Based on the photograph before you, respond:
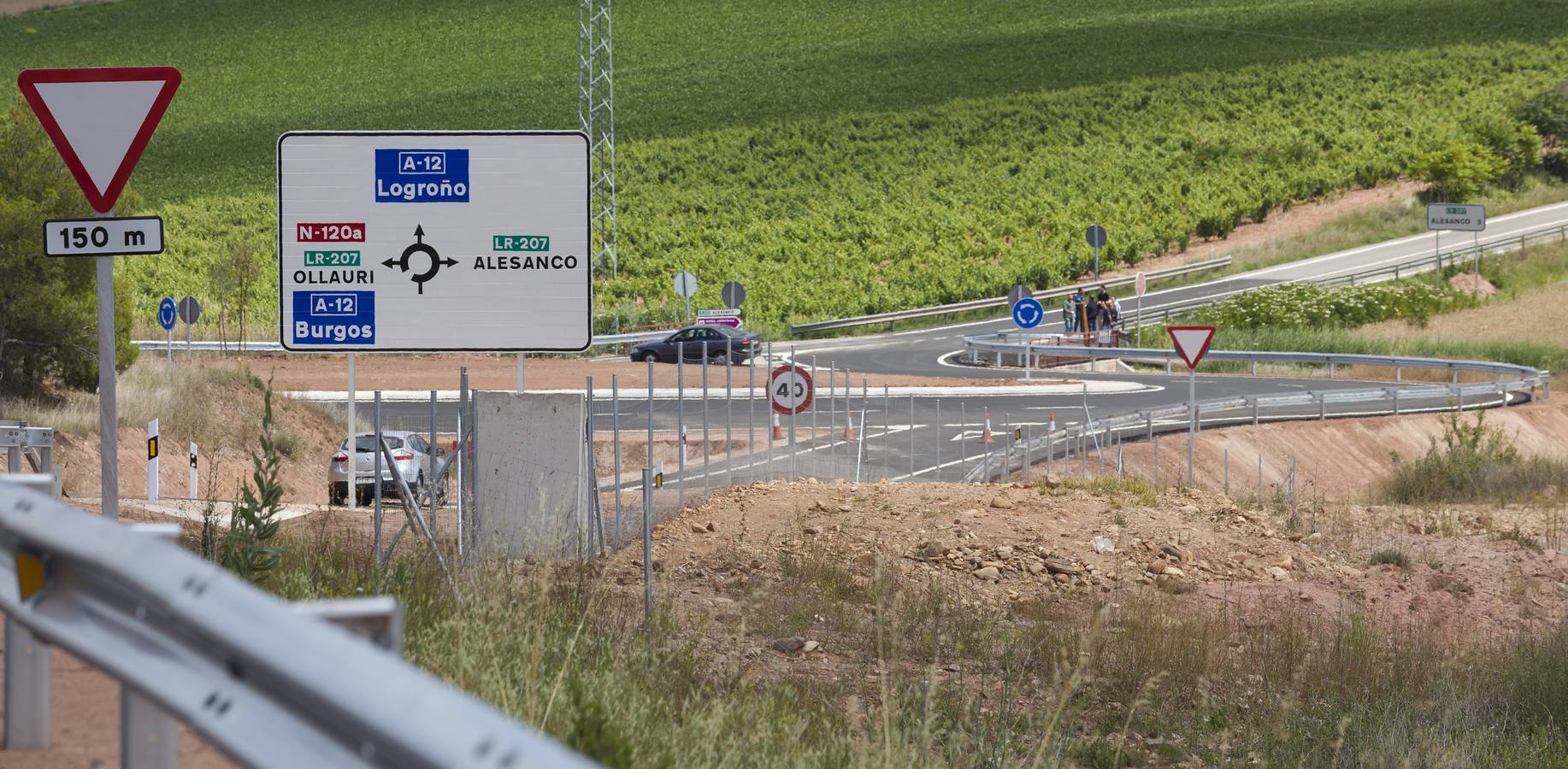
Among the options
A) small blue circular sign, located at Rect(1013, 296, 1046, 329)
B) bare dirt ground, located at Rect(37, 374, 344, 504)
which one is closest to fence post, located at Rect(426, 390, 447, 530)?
bare dirt ground, located at Rect(37, 374, 344, 504)

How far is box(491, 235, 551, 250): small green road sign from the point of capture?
15.1 meters

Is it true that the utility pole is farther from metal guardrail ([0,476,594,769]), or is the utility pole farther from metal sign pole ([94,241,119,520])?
metal guardrail ([0,476,594,769])

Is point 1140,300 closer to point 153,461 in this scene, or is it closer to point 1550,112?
point 153,461

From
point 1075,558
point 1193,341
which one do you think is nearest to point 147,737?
point 1075,558

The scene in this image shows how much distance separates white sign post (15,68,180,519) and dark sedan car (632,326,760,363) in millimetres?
35454

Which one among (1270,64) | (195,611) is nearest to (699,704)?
(195,611)

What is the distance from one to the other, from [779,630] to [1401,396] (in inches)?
928

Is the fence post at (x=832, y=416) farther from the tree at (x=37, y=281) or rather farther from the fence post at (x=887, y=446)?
the tree at (x=37, y=281)

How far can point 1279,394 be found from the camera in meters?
32.6

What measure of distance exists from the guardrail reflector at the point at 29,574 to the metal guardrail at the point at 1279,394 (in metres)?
20.5

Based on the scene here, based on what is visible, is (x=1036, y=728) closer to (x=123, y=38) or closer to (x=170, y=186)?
(x=170, y=186)

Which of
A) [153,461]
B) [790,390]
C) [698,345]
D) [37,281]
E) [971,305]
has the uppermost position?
[971,305]

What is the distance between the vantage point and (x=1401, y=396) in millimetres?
31922

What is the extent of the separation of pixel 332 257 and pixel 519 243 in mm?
1731
